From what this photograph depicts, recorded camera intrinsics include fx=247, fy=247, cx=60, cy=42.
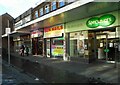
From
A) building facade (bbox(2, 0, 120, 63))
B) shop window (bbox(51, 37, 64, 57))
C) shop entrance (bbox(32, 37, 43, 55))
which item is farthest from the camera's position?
shop entrance (bbox(32, 37, 43, 55))

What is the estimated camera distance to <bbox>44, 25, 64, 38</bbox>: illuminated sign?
22547 millimetres

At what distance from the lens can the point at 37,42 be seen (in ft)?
101

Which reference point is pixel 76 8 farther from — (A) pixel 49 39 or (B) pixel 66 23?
(A) pixel 49 39

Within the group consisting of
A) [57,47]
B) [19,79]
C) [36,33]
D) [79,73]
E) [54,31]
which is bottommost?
[19,79]

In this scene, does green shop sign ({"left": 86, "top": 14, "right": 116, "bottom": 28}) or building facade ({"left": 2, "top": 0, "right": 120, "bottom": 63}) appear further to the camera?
green shop sign ({"left": 86, "top": 14, "right": 116, "bottom": 28})

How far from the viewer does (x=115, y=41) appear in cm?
1617

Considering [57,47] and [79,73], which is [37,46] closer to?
[57,47]

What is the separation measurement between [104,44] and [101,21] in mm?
1720

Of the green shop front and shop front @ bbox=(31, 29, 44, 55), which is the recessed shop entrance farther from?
shop front @ bbox=(31, 29, 44, 55)

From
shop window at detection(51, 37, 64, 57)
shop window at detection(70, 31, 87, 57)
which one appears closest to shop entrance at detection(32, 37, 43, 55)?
shop window at detection(51, 37, 64, 57)

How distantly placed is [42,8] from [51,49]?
5542 millimetres

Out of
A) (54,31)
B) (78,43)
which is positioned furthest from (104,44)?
(54,31)

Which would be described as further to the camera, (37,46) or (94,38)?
(37,46)

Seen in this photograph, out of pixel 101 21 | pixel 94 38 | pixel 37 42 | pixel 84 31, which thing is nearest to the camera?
pixel 101 21
